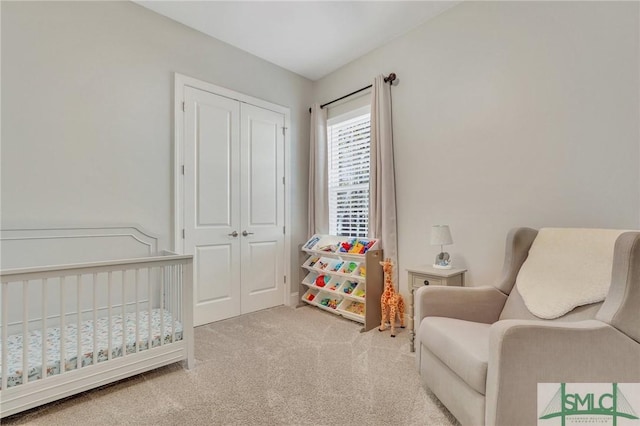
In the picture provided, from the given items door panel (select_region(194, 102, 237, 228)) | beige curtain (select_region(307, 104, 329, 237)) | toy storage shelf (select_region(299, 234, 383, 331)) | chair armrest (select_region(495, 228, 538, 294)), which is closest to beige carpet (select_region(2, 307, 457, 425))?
toy storage shelf (select_region(299, 234, 383, 331))

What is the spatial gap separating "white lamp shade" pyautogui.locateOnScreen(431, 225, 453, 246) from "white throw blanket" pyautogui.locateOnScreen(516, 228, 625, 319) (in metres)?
0.56

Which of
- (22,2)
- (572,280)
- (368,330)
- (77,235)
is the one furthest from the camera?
(368,330)

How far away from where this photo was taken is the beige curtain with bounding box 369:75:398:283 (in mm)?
2816

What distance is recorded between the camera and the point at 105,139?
233 cm

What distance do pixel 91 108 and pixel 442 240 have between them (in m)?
2.86

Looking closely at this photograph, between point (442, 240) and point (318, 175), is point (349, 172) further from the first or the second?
point (442, 240)

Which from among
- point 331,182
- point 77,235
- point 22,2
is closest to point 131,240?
point 77,235

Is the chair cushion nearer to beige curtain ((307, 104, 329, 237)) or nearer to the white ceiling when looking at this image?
beige curtain ((307, 104, 329, 237))

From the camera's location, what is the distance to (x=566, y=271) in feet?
5.13

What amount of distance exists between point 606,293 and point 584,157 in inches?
35.8

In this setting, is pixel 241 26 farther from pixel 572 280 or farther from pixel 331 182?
pixel 572 280

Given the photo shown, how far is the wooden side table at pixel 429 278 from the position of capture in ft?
7.13

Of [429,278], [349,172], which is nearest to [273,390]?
[429,278]

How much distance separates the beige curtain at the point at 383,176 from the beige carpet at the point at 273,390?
0.92m
